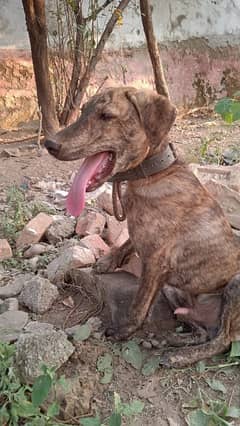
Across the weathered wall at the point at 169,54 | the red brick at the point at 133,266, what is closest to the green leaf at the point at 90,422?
the red brick at the point at 133,266

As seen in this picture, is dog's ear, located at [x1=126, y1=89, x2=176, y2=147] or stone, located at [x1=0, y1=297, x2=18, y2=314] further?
stone, located at [x1=0, y1=297, x2=18, y2=314]

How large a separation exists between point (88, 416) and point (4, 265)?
166 centimetres

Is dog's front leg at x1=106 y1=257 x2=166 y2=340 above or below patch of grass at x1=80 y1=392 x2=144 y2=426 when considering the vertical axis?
above

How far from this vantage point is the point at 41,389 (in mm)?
2441

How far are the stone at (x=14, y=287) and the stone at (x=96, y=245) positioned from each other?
43 cm

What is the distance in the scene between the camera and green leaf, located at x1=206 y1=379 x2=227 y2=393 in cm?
293

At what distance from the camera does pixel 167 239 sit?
3066mm

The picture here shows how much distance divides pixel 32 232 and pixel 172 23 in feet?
17.6

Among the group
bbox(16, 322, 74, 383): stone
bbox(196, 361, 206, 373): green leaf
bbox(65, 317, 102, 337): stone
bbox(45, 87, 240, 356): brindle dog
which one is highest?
bbox(45, 87, 240, 356): brindle dog

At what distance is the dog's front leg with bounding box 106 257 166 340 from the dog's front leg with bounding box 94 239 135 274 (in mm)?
507

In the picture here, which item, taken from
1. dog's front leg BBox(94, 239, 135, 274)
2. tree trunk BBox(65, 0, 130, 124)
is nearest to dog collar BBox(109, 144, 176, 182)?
dog's front leg BBox(94, 239, 135, 274)

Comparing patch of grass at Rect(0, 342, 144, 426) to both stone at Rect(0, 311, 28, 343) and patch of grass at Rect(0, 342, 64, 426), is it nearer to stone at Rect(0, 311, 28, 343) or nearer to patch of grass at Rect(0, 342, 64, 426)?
patch of grass at Rect(0, 342, 64, 426)

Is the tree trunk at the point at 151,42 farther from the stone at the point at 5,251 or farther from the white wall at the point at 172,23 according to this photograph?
the stone at the point at 5,251

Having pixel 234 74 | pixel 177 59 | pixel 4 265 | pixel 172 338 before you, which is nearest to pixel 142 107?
pixel 172 338
